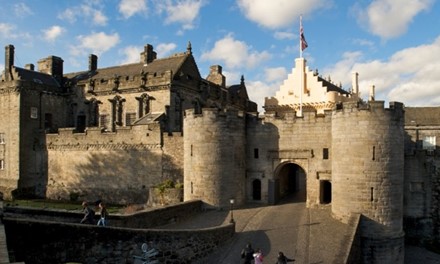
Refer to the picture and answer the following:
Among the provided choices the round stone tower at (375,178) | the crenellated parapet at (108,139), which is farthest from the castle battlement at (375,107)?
the crenellated parapet at (108,139)

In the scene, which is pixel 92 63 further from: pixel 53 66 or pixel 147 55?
pixel 147 55

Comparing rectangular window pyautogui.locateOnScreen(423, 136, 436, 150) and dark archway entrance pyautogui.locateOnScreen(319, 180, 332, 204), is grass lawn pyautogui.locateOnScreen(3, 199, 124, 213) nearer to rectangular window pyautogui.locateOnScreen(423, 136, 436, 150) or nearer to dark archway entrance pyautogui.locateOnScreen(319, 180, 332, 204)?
dark archway entrance pyautogui.locateOnScreen(319, 180, 332, 204)

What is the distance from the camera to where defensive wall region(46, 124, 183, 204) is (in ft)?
94.2

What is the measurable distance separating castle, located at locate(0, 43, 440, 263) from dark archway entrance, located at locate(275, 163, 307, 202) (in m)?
0.11

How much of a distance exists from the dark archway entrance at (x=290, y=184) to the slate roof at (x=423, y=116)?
46.9 feet

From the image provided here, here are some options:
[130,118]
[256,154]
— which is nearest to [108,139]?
[130,118]

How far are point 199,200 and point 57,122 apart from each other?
67.6 ft

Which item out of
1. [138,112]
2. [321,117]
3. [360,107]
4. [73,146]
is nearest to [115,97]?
[138,112]

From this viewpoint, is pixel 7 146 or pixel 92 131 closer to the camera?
pixel 92 131

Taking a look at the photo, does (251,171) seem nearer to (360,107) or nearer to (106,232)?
(360,107)

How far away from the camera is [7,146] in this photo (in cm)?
3434

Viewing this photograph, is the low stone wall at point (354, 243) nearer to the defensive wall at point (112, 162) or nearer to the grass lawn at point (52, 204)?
the defensive wall at point (112, 162)

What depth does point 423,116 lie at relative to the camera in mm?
39250

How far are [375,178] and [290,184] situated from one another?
10.2 m
